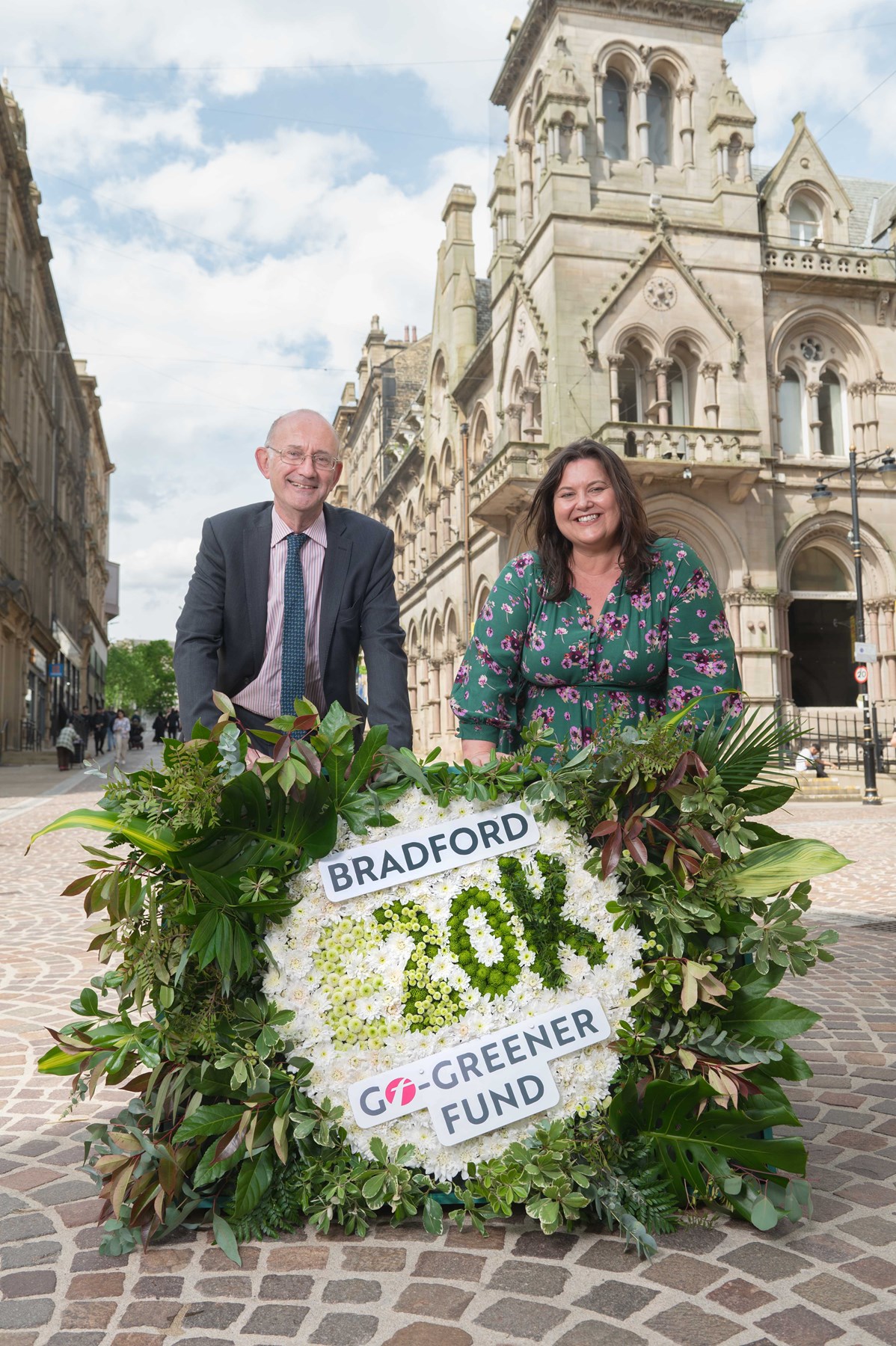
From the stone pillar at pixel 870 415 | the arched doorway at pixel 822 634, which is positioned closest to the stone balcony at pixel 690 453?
the arched doorway at pixel 822 634

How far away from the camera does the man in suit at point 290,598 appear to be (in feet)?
11.9

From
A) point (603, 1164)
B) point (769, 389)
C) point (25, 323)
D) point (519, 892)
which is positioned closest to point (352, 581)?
point (519, 892)

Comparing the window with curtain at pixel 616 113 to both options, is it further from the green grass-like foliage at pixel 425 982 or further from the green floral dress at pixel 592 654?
the green grass-like foliage at pixel 425 982

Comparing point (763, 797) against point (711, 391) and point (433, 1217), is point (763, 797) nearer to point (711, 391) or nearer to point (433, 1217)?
point (433, 1217)

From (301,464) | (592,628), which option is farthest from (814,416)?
(301,464)

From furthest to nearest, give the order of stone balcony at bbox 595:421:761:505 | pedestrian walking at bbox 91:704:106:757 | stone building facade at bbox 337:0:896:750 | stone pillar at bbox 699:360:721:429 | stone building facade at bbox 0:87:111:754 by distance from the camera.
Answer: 1. pedestrian walking at bbox 91:704:106:757
2. stone building facade at bbox 0:87:111:754
3. stone pillar at bbox 699:360:721:429
4. stone building facade at bbox 337:0:896:750
5. stone balcony at bbox 595:421:761:505

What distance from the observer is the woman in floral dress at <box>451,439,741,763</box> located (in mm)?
3594

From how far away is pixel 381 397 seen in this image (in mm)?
56219

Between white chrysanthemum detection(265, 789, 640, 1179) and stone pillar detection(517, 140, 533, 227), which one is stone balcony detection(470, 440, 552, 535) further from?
white chrysanthemum detection(265, 789, 640, 1179)

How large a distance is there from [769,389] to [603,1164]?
29876 millimetres

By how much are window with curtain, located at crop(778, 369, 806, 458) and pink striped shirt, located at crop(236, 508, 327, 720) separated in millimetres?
29227

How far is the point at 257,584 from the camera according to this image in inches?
147

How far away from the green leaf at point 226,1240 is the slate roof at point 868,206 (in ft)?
114

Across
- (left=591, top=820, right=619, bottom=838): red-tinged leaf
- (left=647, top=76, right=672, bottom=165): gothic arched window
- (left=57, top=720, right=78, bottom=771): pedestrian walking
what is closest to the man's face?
(left=591, top=820, right=619, bottom=838): red-tinged leaf
